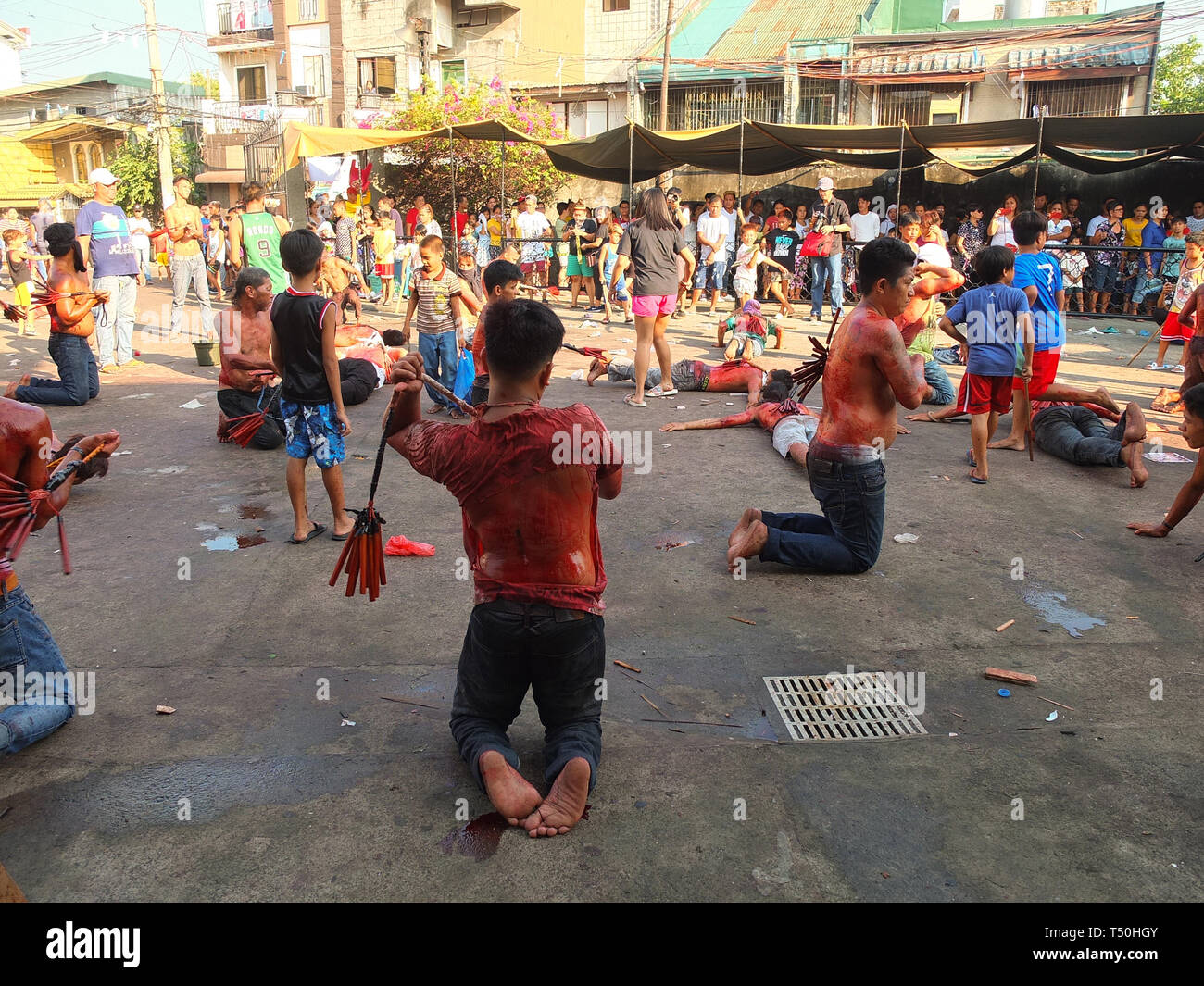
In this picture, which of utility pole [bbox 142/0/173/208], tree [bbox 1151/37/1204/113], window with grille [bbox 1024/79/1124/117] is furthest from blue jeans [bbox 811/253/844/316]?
tree [bbox 1151/37/1204/113]

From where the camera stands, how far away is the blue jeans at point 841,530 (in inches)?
194

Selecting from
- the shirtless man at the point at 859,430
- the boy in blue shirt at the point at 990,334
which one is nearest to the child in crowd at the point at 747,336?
the boy in blue shirt at the point at 990,334

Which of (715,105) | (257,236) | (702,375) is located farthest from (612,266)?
(715,105)

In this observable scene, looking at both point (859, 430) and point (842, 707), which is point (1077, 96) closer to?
point (859, 430)

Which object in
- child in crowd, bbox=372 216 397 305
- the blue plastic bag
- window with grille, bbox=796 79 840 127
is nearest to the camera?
the blue plastic bag

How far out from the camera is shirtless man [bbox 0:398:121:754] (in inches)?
126

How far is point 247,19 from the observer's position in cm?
4022

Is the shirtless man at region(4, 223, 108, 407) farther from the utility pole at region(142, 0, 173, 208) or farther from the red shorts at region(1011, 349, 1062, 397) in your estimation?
the utility pole at region(142, 0, 173, 208)

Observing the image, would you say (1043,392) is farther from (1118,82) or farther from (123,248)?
(1118,82)

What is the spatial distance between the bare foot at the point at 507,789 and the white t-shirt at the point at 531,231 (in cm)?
1578

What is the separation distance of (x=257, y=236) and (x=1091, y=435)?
8921 millimetres

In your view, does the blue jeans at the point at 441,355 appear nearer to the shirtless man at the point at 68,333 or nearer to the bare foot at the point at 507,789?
the shirtless man at the point at 68,333

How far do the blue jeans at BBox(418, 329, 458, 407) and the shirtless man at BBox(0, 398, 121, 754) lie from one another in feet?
16.5
